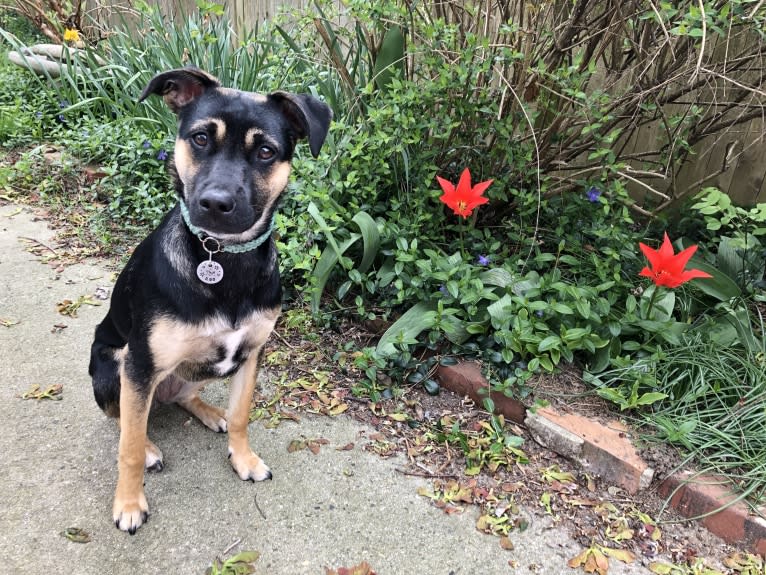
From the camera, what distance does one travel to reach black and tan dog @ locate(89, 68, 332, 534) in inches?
82.2

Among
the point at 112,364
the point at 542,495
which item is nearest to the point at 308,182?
the point at 112,364

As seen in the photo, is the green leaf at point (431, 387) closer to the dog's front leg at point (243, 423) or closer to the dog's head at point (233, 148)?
the dog's front leg at point (243, 423)

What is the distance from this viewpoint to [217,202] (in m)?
1.93

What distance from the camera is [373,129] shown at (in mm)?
3646


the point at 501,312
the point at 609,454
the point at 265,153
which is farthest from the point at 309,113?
the point at 609,454

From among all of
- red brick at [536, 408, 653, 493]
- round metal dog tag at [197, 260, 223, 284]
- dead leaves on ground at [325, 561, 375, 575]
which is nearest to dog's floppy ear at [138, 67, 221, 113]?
round metal dog tag at [197, 260, 223, 284]

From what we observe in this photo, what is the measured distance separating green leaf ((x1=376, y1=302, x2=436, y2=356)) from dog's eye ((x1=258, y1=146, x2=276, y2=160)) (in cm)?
133

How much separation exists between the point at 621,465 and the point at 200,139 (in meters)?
2.39

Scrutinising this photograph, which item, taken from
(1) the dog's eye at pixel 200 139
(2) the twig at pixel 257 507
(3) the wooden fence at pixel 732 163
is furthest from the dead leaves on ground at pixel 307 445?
(3) the wooden fence at pixel 732 163

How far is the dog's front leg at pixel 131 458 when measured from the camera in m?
2.15

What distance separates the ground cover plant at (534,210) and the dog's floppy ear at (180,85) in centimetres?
110

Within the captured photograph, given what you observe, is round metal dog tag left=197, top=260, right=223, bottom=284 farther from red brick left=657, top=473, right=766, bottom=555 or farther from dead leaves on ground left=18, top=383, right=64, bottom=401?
red brick left=657, top=473, right=766, bottom=555

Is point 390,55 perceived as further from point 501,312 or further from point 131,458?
point 131,458

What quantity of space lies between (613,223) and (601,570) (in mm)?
2011
